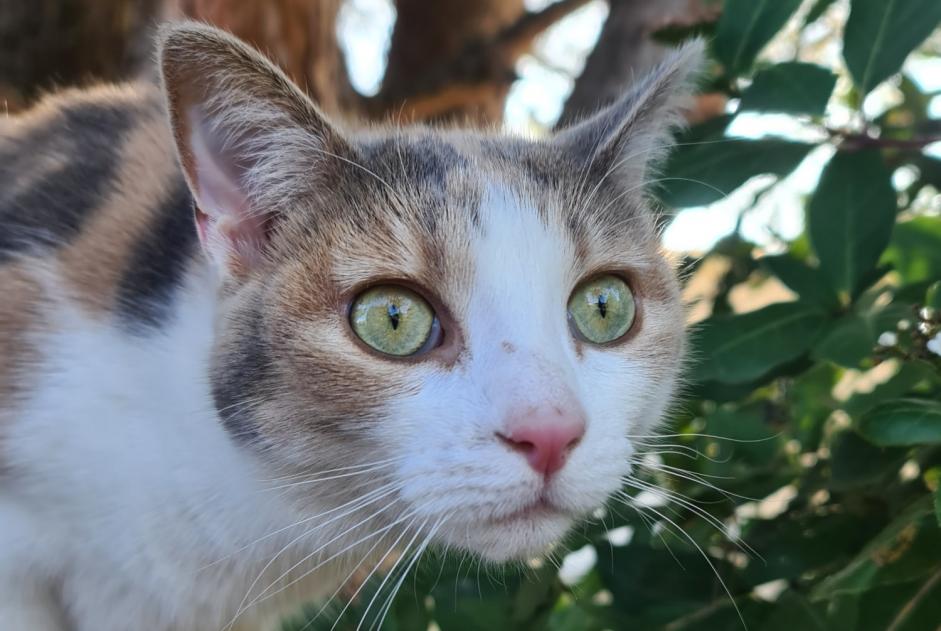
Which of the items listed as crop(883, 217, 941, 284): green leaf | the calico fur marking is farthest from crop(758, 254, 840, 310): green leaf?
the calico fur marking

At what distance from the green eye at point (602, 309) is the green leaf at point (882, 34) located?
0.51 m

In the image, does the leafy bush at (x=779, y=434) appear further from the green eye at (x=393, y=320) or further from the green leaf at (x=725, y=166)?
the green eye at (x=393, y=320)

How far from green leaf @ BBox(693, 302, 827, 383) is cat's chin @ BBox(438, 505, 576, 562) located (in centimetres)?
41

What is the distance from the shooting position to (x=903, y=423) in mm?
1031

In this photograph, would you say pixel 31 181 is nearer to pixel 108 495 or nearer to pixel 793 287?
pixel 108 495

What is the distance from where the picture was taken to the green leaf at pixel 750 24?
4.36ft

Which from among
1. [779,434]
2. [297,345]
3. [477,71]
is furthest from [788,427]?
[477,71]

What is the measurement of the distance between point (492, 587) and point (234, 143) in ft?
3.09

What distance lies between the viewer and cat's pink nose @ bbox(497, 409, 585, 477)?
96 cm

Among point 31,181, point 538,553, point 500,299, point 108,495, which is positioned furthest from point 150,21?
point 538,553

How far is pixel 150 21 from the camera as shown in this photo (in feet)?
7.79

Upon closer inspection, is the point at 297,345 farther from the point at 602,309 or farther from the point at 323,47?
the point at 323,47

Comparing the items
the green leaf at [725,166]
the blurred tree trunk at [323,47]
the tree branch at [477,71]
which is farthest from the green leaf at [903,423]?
Answer: the tree branch at [477,71]

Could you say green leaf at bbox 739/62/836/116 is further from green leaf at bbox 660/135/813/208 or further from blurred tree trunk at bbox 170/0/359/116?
blurred tree trunk at bbox 170/0/359/116
